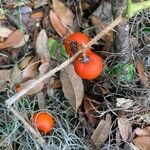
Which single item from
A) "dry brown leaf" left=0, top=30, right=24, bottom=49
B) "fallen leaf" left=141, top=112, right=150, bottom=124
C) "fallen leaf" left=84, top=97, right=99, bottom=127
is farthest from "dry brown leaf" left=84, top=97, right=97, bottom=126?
"dry brown leaf" left=0, top=30, right=24, bottom=49

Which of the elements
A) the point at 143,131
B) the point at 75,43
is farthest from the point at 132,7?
the point at 143,131

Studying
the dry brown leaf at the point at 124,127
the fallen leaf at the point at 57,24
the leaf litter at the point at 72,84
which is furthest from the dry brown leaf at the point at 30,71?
the dry brown leaf at the point at 124,127

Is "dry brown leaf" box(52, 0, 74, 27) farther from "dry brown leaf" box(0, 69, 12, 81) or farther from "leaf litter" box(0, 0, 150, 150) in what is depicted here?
"dry brown leaf" box(0, 69, 12, 81)

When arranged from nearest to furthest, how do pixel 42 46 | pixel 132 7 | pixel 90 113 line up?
pixel 132 7
pixel 90 113
pixel 42 46

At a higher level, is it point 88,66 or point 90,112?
point 88,66

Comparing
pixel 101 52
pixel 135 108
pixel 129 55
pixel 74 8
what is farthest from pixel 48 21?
pixel 135 108

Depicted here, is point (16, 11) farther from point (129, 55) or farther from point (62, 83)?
point (129, 55)

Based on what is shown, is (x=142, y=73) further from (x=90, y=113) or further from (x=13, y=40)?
(x=13, y=40)
